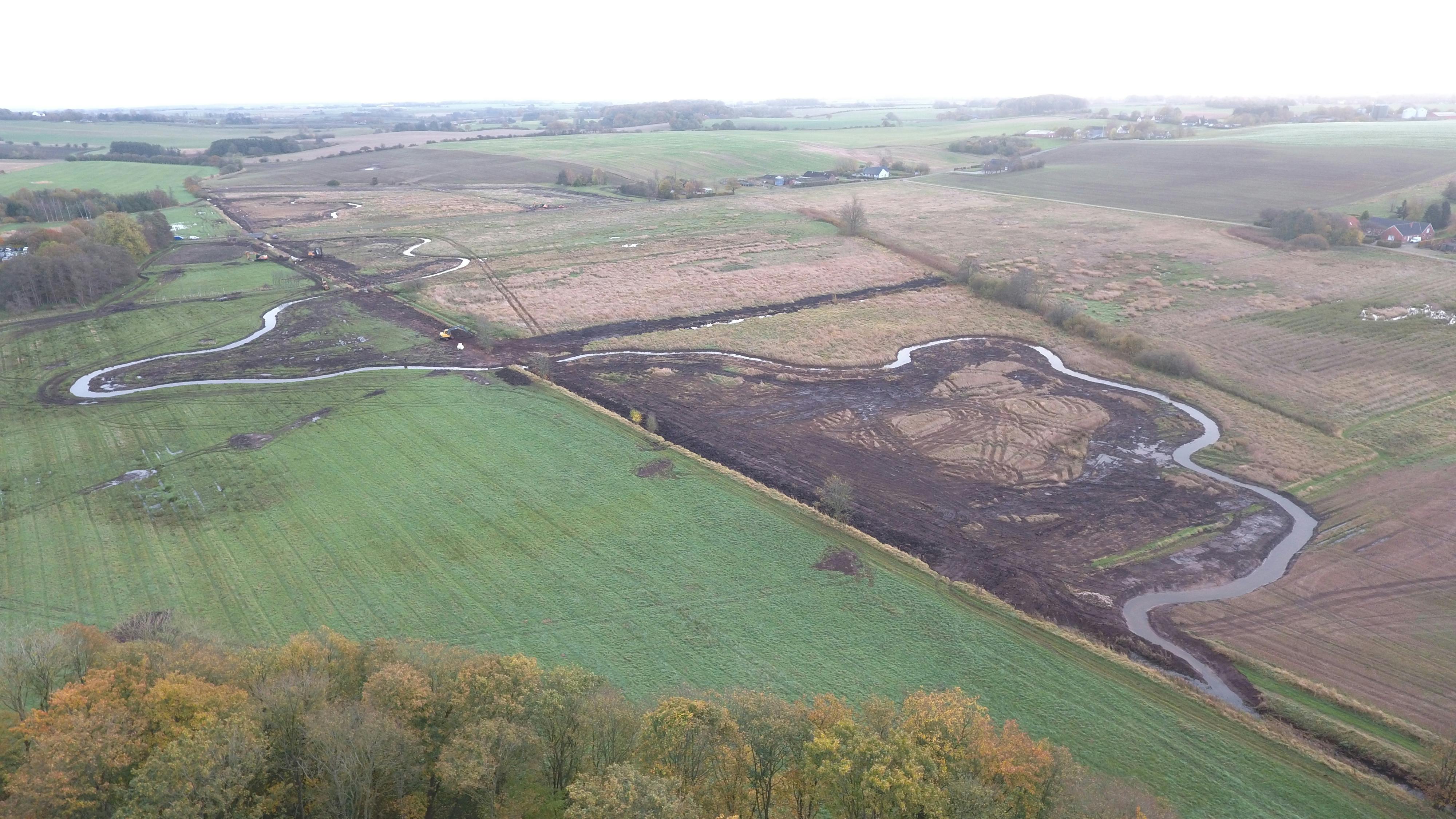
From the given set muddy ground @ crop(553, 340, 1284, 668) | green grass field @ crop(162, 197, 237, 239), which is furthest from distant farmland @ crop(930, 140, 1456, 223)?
green grass field @ crop(162, 197, 237, 239)

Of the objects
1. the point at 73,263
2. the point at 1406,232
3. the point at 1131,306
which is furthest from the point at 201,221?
the point at 1406,232

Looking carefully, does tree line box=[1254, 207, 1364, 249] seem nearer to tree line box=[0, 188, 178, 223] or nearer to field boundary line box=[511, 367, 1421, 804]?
field boundary line box=[511, 367, 1421, 804]

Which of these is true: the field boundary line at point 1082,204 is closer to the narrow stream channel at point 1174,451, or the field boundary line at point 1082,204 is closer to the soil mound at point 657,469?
the narrow stream channel at point 1174,451

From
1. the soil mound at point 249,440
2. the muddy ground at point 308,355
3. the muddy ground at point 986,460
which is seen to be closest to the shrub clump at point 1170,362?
the muddy ground at point 986,460

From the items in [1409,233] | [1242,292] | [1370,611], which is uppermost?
[1409,233]

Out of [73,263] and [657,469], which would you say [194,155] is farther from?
[657,469]

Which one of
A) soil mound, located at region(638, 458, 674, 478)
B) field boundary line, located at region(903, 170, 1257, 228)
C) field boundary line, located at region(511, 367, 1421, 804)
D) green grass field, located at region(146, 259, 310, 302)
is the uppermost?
field boundary line, located at region(903, 170, 1257, 228)
